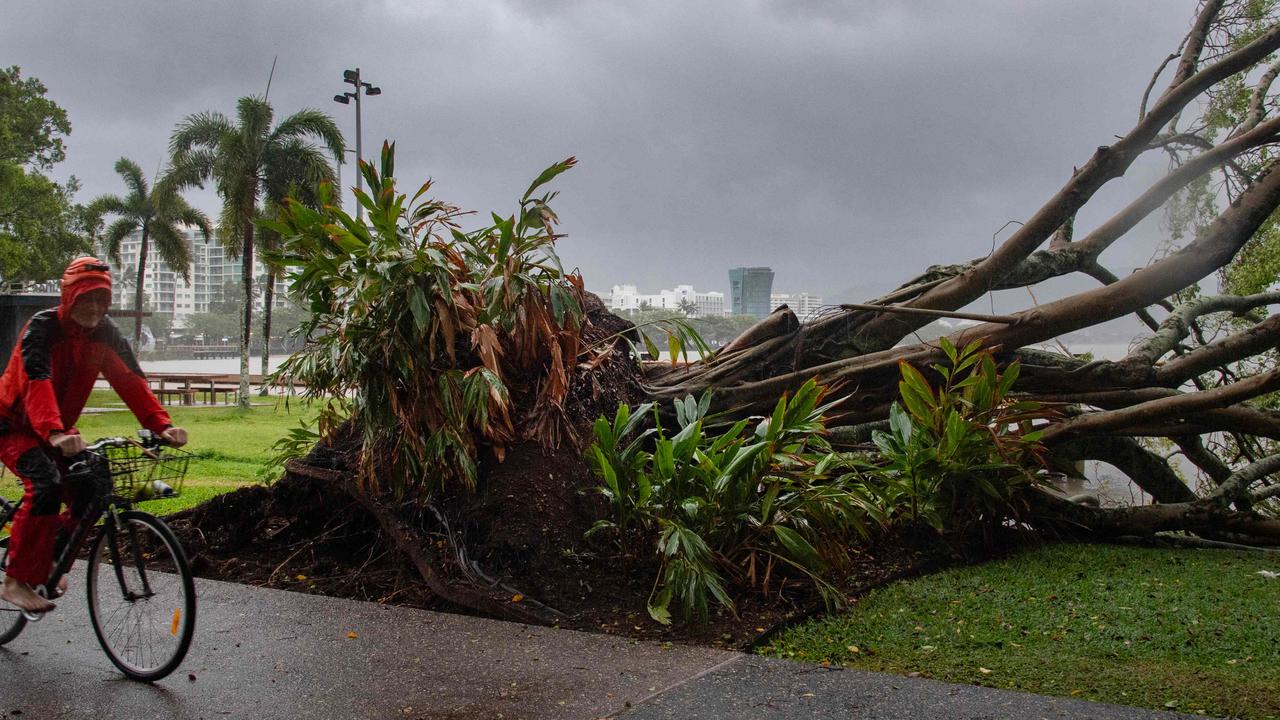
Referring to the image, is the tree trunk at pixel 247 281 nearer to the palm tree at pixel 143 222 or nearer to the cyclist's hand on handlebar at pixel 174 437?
the palm tree at pixel 143 222

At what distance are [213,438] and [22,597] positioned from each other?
9668 millimetres

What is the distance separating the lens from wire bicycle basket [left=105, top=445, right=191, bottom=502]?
139 inches

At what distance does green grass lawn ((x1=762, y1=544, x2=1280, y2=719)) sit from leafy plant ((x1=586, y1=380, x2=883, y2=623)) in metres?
0.40

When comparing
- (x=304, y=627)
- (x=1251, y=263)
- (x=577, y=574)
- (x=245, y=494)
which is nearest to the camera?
(x=304, y=627)

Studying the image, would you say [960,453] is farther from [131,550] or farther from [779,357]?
[131,550]

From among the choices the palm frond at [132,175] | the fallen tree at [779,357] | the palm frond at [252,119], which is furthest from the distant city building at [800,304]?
the palm frond at [132,175]

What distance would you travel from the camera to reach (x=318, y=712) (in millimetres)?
3156

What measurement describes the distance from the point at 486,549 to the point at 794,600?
1567mm

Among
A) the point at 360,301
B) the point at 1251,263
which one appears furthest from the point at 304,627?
the point at 1251,263

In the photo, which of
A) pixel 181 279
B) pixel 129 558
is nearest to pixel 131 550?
pixel 129 558

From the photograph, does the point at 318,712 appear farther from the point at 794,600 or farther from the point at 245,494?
the point at 245,494

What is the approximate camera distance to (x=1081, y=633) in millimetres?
3887

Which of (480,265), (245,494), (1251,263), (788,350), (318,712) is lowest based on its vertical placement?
(318,712)

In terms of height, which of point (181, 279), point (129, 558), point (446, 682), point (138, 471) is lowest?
point (446, 682)
